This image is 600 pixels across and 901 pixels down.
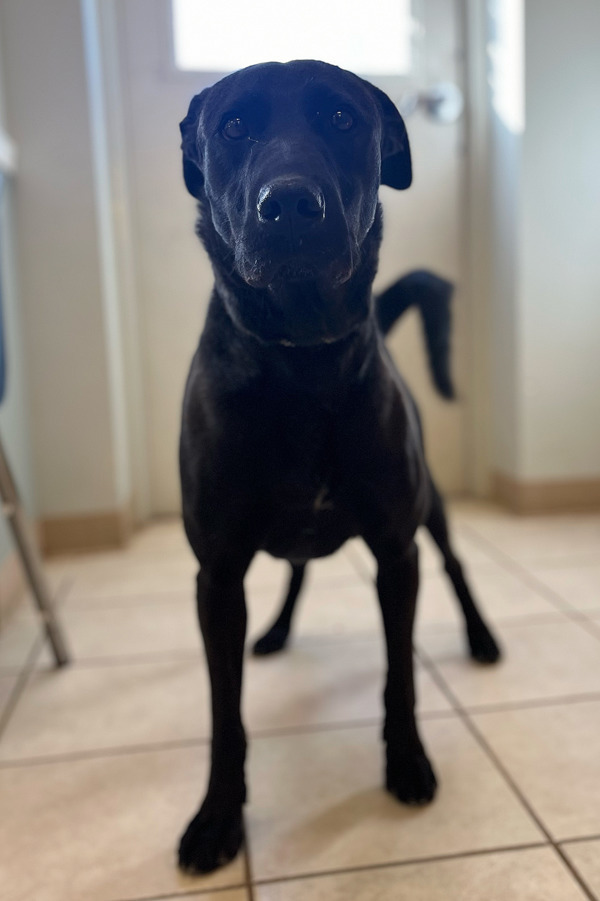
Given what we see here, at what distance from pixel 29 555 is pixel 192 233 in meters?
1.47

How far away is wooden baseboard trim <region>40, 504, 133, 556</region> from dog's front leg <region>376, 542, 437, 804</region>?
57.6 inches

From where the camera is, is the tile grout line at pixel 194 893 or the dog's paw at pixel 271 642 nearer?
the tile grout line at pixel 194 893

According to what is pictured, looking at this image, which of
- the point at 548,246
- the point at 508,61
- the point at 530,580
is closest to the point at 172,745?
the point at 530,580

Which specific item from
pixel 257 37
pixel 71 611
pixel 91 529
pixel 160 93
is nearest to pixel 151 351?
pixel 91 529

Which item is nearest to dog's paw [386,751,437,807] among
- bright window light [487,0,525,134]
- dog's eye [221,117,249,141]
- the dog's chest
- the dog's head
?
the dog's chest

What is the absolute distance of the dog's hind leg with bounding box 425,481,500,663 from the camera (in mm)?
1439

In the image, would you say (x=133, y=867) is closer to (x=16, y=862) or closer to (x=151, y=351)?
(x=16, y=862)

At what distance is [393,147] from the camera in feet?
3.07

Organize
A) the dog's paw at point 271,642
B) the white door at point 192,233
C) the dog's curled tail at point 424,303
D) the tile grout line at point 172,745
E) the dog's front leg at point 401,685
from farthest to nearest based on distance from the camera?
the white door at point 192,233, the dog's paw at point 271,642, the dog's curled tail at point 424,303, the tile grout line at point 172,745, the dog's front leg at point 401,685

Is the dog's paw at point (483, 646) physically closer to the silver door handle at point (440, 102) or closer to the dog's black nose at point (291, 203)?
the dog's black nose at point (291, 203)

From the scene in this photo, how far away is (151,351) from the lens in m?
2.61

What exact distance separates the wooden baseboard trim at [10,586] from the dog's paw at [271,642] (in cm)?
66

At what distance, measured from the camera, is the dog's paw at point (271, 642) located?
5.11 feet

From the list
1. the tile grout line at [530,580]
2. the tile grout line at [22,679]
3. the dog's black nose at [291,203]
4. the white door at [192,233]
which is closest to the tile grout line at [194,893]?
the tile grout line at [22,679]
